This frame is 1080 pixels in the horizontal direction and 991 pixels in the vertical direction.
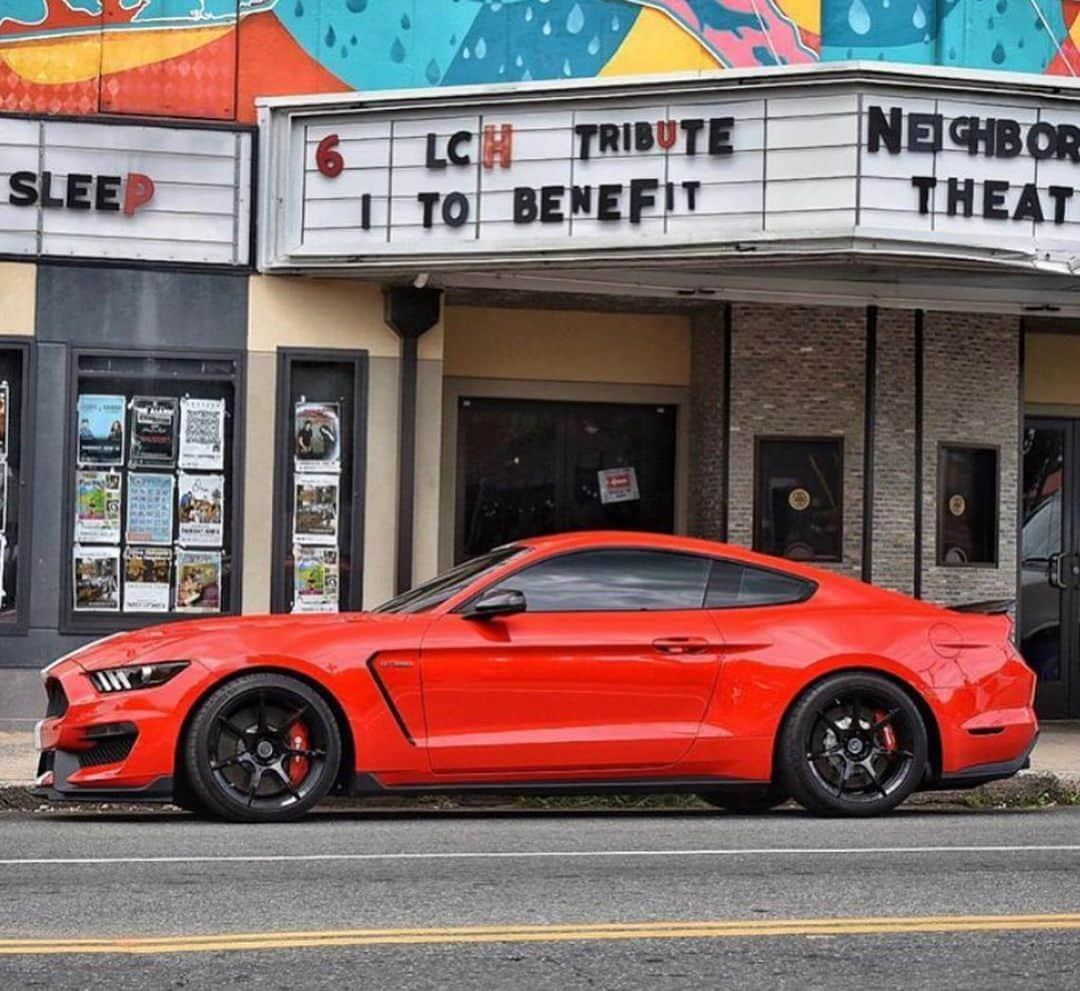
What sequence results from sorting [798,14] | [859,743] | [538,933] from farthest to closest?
[798,14] < [859,743] < [538,933]

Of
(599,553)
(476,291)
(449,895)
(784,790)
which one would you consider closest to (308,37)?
(476,291)

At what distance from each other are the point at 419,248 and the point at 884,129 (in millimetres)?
3377

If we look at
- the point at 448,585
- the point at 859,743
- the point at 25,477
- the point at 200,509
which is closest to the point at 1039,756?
the point at 859,743

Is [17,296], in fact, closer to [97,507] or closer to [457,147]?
[97,507]

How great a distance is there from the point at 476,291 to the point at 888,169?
3613 millimetres

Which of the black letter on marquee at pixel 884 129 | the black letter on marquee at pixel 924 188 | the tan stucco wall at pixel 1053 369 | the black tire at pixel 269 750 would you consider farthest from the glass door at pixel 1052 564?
the black tire at pixel 269 750

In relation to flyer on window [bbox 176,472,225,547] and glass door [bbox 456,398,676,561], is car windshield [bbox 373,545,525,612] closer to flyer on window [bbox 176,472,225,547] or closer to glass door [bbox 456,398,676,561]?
flyer on window [bbox 176,472,225,547]

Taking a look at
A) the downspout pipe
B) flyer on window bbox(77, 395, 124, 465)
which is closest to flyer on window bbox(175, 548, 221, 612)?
flyer on window bbox(77, 395, 124, 465)

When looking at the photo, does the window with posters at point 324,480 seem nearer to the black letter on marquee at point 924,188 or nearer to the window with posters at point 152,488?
the window with posters at point 152,488

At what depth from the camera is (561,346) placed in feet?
59.0

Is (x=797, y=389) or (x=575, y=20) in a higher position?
(x=575, y=20)

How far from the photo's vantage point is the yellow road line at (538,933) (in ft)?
21.7

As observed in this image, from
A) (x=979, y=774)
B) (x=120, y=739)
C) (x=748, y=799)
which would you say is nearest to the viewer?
(x=120, y=739)

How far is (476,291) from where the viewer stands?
16719 millimetres
